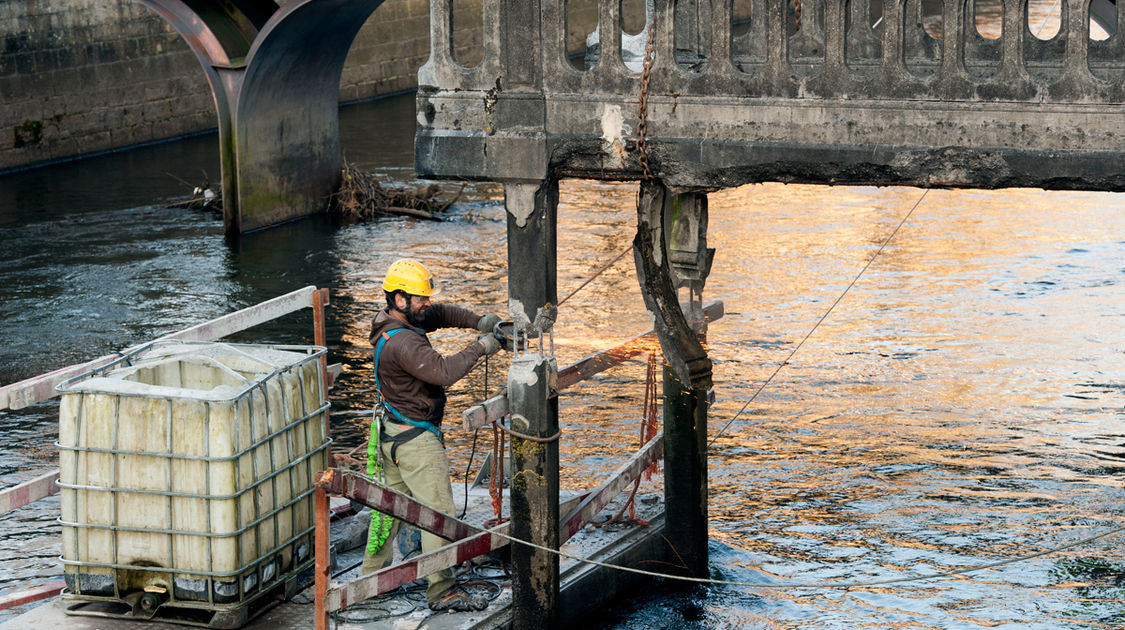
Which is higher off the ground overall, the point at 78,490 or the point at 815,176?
the point at 815,176

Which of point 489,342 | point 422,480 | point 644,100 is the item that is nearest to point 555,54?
point 644,100

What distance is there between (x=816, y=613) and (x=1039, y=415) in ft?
15.7

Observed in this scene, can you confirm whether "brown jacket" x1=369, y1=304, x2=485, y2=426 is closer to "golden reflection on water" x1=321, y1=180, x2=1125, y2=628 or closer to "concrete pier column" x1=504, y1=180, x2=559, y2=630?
"concrete pier column" x1=504, y1=180, x2=559, y2=630

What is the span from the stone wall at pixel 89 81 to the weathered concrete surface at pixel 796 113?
19771 millimetres

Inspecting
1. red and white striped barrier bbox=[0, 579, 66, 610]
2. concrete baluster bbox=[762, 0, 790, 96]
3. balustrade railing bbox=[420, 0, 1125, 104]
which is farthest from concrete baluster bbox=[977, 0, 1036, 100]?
red and white striped barrier bbox=[0, 579, 66, 610]

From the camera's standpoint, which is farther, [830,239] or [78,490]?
[830,239]

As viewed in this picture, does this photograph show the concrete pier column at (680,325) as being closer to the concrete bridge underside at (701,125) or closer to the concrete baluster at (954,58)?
the concrete bridge underside at (701,125)

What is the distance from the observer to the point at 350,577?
31.7 feet

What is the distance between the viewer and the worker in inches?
355

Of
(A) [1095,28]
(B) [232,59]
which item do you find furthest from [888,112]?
(A) [1095,28]

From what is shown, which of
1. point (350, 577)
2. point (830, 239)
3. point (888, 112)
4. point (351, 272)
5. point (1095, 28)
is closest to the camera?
point (888, 112)

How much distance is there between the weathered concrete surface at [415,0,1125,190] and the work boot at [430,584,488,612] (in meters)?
2.35

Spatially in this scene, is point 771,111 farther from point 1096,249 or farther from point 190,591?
point 1096,249

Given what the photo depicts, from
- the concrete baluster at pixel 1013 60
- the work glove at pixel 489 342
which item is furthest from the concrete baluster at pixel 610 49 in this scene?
the concrete baluster at pixel 1013 60
